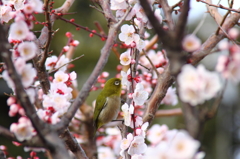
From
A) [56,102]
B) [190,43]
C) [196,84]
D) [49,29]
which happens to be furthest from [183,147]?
[49,29]

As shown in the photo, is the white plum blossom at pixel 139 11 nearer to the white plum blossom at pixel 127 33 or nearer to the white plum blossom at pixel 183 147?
the white plum blossom at pixel 127 33

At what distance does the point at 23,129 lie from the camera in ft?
3.21

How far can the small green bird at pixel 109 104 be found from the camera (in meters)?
2.49

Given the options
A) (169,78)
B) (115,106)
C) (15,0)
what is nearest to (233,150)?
(115,106)

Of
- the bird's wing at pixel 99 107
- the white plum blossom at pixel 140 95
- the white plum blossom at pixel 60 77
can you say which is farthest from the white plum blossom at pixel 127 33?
the bird's wing at pixel 99 107

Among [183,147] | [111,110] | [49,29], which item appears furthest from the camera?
[111,110]

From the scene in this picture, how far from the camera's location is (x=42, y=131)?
3.09 feet

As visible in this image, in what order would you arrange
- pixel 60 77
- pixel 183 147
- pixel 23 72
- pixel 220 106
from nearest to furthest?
1. pixel 183 147
2. pixel 23 72
3. pixel 60 77
4. pixel 220 106

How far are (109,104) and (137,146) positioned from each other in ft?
3.23

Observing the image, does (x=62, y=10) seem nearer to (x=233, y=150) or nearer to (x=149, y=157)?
(x=149, y=157)

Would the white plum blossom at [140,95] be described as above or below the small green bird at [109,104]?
above

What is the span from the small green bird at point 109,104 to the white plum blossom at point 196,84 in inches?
62.5

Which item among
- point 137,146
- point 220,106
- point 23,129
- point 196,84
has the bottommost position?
point 220,106

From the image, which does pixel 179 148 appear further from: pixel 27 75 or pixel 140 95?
pixel 140 95
